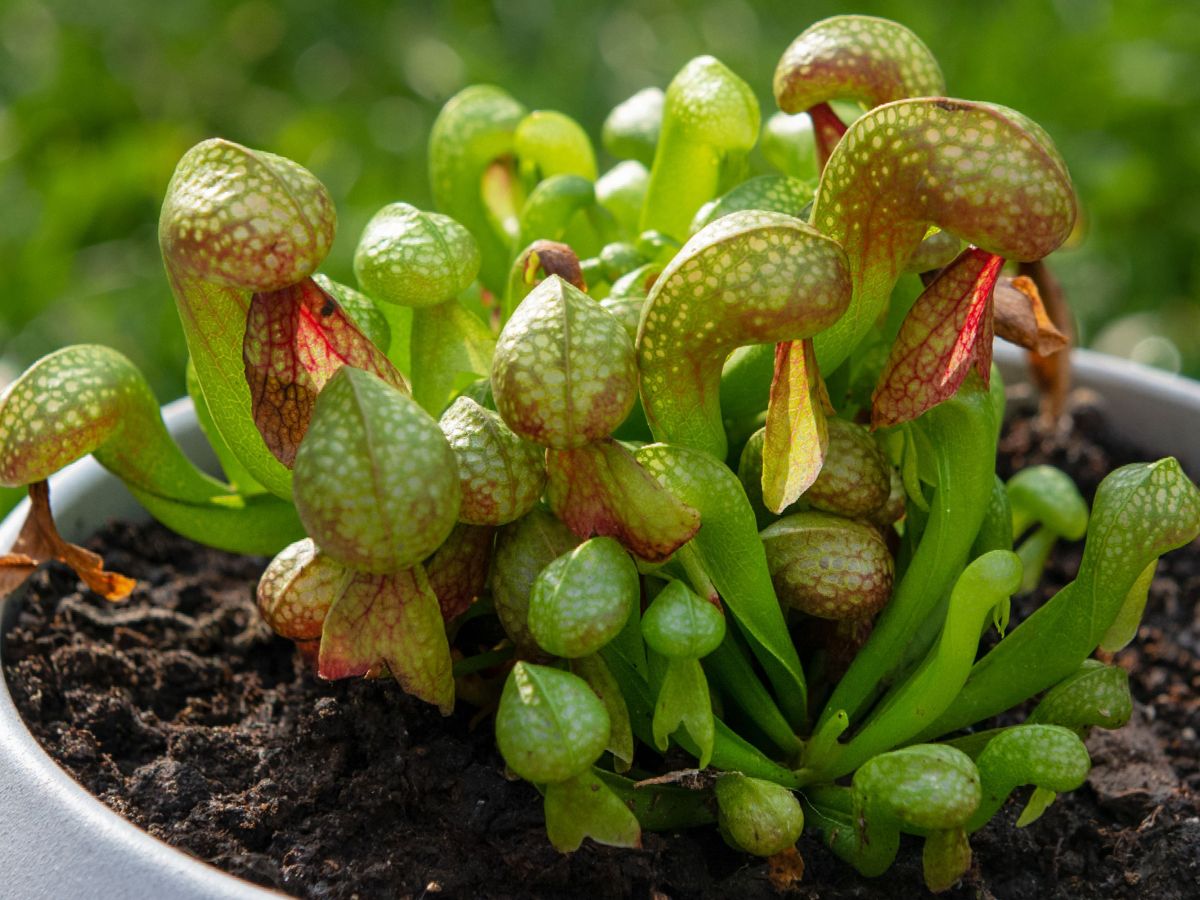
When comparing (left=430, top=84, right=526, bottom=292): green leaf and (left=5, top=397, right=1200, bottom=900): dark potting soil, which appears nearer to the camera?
(left=5, top=397, right=1200, bottom=900): dark potting soil

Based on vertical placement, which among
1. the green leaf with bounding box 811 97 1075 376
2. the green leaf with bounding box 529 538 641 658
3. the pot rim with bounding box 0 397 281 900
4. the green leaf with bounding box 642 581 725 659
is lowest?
the pot rim with bounding box 0 397 281 900

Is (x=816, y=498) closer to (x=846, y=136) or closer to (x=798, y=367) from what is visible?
(x=798, y=367)

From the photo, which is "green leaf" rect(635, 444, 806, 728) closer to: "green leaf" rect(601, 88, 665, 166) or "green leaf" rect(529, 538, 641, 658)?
"green leaf" rect(529, 538, 641, 658)

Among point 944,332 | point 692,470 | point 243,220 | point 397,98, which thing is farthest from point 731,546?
→ point 397,98

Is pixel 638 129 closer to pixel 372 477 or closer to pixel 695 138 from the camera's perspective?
pixel 695 138

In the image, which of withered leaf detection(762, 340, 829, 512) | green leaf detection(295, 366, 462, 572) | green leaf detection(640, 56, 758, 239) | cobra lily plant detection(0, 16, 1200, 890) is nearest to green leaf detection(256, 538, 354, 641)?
cobra lily plant detection(0, 16, 1200, 890)

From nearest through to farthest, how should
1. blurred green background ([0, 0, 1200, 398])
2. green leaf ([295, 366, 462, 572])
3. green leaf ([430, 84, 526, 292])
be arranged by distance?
green leaf ([295, 366, 462, 572]), green leaf ([430, 84, 526, 292]), blurred green background ([0, 0, 1200, 398])

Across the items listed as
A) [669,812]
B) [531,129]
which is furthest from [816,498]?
[531,129]

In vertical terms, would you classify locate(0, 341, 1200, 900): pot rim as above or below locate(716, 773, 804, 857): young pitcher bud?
above
